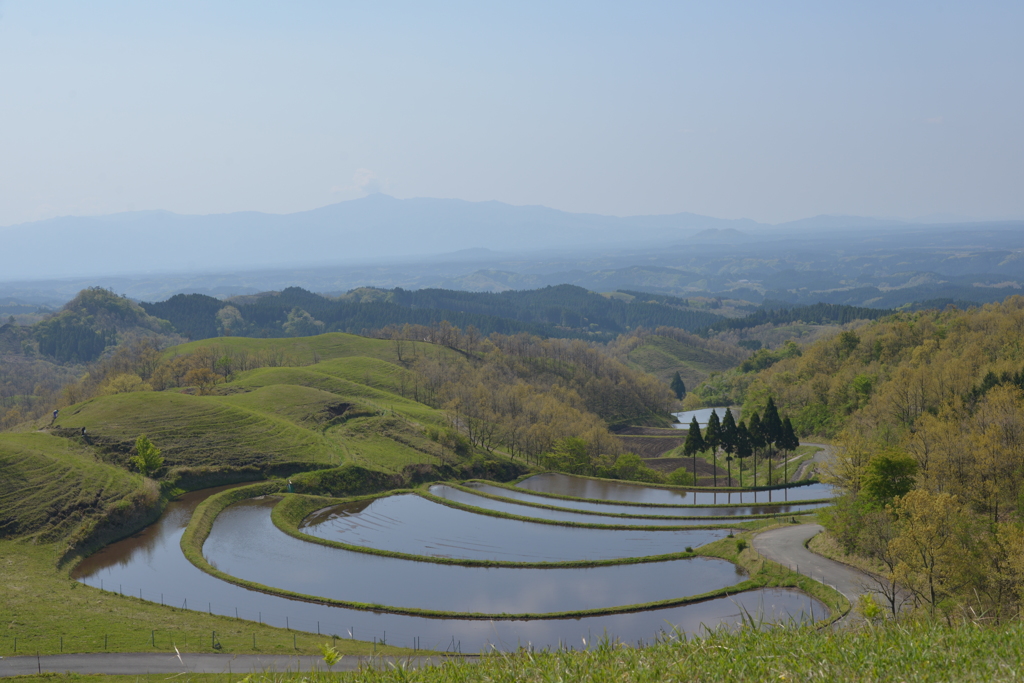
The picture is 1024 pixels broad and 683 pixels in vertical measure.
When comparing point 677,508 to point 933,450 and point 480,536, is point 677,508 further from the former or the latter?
point 933,450

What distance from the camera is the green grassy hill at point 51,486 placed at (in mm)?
67688

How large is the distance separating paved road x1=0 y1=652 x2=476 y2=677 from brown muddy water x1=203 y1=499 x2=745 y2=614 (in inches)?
572

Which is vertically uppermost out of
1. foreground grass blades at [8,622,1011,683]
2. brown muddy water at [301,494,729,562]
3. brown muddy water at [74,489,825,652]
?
foreground grass blades at [8,622,1011,683]

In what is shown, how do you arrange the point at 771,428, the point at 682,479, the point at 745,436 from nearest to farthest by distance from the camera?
the point at 745,436
the point at 771,428
the point at 682,479

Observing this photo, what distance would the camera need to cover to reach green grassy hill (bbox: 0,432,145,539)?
67688 millimetres

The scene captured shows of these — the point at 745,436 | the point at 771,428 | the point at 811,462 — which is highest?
the point at 771,428

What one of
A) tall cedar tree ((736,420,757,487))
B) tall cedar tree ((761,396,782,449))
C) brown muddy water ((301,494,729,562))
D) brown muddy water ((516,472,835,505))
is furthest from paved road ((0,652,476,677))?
tall cedar tree ((761,396,782,449))

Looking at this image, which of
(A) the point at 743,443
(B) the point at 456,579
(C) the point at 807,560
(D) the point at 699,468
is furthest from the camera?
(D) the point at 699,468

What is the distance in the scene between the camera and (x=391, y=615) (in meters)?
54.5

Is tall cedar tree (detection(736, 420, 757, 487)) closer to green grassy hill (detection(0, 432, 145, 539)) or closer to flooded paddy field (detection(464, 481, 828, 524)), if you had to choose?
flooded paddy field (detection(464, 481, 828, 524))

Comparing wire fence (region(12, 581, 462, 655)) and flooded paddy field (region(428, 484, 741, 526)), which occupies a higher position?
wire fence (region(12, 581, 462, 655))

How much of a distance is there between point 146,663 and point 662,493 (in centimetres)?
7057

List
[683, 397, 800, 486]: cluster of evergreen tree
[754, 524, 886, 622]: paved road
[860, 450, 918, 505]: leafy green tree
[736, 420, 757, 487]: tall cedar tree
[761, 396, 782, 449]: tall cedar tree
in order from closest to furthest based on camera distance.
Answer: [754, 524, 886, 622]: paved road < [860, 450, 918, 505]: leafy green tree < [736, 420, 757, 487]: tall cedar tree < [683, 397, 800, 486]: cluster of evergreen tree < [761, 396, 782, 449]: tall cedar tree

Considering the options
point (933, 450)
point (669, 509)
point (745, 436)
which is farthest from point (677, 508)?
point (933, 450)
